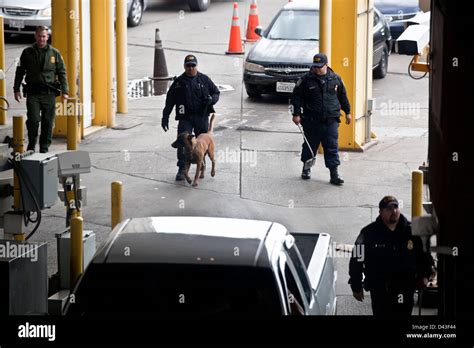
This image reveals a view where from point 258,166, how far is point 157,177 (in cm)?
139

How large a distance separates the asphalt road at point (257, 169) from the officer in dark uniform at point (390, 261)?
45.4 inches

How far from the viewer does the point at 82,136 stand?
54.4 ft

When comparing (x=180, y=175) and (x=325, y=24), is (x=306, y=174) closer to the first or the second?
(x=180, y=175)

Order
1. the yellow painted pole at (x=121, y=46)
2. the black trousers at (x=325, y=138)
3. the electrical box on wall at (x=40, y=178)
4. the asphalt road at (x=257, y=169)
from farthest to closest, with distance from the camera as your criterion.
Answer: the yellow painted pole at (x=121, y=46)
the black trousers at (x=325, y=138)
the asphalt road at (x=257, y=169)
the electrical box on wall at (x=40, y=178)

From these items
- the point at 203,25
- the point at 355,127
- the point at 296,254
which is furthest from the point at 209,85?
the point at 203,25

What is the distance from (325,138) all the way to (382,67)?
24.0 ft

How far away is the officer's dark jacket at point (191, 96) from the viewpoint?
567 inches

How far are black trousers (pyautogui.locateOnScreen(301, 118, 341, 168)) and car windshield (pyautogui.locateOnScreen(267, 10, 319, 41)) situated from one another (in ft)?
18.1

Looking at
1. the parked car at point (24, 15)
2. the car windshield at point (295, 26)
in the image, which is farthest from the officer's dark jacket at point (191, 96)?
the parked car at point (24, 15)

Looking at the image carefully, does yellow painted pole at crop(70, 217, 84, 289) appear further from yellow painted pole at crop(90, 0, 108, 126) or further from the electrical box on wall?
yellow painted pole at crop(90, 0, 108, 126)

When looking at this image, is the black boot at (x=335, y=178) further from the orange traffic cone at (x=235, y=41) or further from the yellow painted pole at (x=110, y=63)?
the orange traffic cone at (x=235, y=41)

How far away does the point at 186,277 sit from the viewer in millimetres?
6785

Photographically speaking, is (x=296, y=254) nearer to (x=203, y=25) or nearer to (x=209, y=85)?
(x=209, y=85)

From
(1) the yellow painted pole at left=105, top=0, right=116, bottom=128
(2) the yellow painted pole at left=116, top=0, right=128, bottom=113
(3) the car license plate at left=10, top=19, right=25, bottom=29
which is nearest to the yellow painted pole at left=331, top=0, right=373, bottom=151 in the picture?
(1) the yellow painted pole at left=105, top=0, right=116, bottom=128
